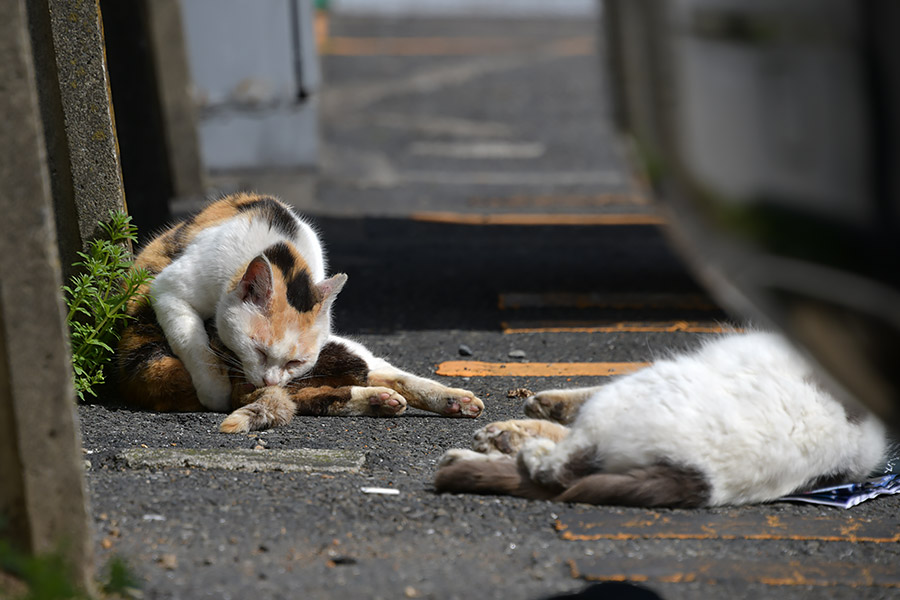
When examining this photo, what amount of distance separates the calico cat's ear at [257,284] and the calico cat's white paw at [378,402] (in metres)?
0.60

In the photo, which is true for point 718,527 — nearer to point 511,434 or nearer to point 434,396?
point 511,434

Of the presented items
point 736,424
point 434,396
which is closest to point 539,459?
point 736,424

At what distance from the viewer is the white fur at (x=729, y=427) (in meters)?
3.05

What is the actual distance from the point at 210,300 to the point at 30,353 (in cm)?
210

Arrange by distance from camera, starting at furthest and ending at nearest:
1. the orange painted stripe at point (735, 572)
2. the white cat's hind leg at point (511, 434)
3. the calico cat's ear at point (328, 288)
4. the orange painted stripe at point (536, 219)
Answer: the orange painted stripe at point (536, 219) → the calico cat's ear at point (328, 288) → the white cat's hind leg at point (511, 434) → the orange painted stripe at point (735, 572)

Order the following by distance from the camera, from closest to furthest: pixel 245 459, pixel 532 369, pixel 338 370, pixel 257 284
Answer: pixel 245 459 < pixel 257 284 < pixel 338 370 < pixel 532 369

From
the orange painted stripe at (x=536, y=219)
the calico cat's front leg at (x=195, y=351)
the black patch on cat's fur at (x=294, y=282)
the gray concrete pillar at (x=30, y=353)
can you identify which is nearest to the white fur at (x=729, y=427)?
the gray concrete pillar at (x=30, y=353)

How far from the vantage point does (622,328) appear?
604cm

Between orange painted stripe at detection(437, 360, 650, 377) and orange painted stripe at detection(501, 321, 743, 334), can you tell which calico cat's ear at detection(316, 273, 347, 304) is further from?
orange painted stripe at detection(501, 321, 743, 334)

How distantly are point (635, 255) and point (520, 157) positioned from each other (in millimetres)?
6631

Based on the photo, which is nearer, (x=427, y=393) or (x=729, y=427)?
(x=729, y=427)

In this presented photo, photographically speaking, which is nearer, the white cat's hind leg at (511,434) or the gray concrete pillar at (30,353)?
the gray concrete pillar at (30,353)

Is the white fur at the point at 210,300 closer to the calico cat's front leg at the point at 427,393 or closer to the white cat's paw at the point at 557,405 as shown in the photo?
the calico cat's front leg at the point at 427,393

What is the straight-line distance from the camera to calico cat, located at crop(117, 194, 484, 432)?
423 centimetres
